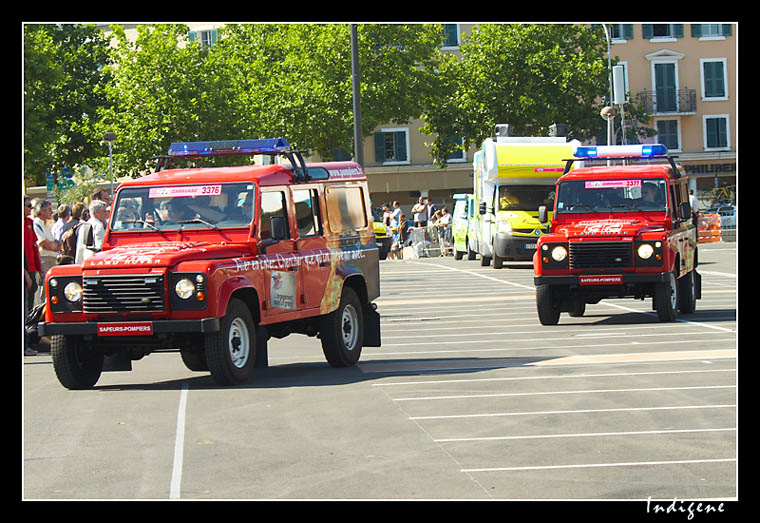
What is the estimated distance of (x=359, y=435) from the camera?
1035 cm

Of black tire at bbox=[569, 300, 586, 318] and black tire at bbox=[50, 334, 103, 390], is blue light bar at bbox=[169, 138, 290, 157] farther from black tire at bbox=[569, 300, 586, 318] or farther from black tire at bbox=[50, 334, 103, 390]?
black tire at bbox=[569, 300, 586, 318]

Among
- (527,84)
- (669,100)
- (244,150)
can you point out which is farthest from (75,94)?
(244,150)

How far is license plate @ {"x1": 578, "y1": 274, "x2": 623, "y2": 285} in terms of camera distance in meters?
18.8

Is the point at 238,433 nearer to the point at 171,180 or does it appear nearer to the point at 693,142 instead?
the point at 171,180

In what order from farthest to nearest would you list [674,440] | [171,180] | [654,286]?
1. [654,286]
2. [171,180]
3. [674,440]

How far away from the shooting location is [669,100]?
74188mm

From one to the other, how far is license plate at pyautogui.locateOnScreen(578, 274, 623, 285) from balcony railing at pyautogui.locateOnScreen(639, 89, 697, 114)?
56.4m

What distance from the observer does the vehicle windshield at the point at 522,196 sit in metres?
33.3

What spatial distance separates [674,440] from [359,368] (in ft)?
19.3

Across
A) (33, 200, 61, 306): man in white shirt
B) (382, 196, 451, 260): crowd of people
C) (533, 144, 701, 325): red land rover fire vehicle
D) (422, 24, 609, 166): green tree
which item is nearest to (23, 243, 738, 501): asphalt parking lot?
(533, 144, 701, 325): red land rover fire vehicle

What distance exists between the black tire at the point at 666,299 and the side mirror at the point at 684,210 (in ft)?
4.09
